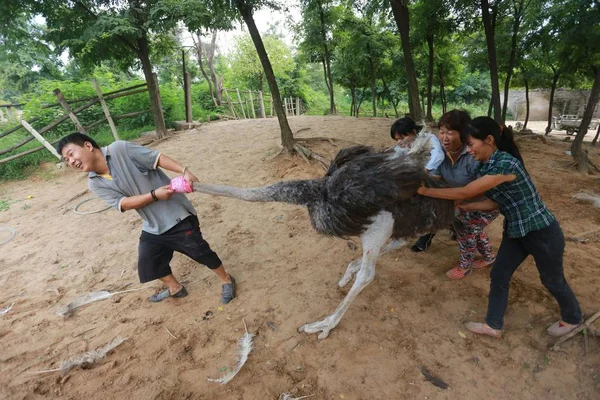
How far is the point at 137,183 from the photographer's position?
93.2 inches

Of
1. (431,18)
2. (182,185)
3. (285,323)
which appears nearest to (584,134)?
(431,18)

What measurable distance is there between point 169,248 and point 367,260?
1.76 metres

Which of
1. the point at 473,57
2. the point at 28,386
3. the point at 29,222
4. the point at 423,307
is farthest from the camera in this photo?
the point at 473,57

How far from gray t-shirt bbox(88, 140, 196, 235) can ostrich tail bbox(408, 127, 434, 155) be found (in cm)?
186

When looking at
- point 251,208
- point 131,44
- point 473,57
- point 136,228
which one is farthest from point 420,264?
point 473,57

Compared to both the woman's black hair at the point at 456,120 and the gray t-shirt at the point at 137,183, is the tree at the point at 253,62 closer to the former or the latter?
the gray t-shirt at the point at 137,183

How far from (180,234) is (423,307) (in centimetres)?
210

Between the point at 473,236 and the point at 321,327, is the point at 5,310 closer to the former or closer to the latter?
the point at 321,327

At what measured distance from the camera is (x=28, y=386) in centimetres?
221

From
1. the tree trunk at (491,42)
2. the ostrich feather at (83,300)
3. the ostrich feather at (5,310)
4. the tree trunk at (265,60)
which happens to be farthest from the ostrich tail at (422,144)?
the tree trunk at (491,42)

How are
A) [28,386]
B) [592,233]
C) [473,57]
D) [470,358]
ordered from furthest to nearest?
[473,57], [592,233], [28,386], [470,358]

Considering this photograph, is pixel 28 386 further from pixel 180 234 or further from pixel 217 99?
pixel 217 99

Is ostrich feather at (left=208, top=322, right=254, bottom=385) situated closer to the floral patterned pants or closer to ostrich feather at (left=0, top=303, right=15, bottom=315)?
the floral patterned pants

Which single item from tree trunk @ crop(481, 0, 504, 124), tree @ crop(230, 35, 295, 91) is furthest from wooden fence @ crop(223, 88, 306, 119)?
tree trunk @ crop(481, 0, 504, 124)
